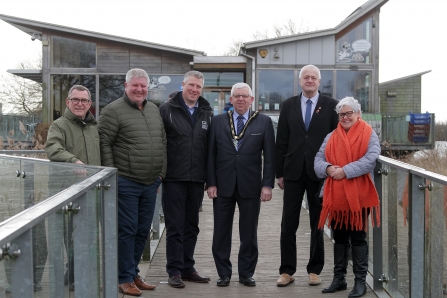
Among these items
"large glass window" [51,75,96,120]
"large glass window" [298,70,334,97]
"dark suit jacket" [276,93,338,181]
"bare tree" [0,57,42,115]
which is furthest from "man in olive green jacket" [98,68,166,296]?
"bare tree" [0,57,42,115]

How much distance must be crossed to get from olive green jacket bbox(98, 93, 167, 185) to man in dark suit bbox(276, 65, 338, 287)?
1.13 meters

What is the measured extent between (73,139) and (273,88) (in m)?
16.1

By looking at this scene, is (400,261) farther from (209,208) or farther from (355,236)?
(209,208)

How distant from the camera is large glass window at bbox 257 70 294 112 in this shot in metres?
20.8

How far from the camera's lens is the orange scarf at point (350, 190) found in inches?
209

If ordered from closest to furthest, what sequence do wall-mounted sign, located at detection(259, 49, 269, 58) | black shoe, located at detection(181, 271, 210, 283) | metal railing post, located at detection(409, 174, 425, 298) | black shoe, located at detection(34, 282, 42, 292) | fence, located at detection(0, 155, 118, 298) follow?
1. fence, located at detection(0, 155, 118, 298)
2. black shoe, located at detection(34, 282, 42, 292)
3. metal railing post, located at detection(409, 174, 425, 298)
4. black shoe, located at detection(181, 271, 210, 283)
5. wall-mounted sign, located at detection(259, 49, 269, 58)

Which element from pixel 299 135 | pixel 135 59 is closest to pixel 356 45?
pixel 135 59

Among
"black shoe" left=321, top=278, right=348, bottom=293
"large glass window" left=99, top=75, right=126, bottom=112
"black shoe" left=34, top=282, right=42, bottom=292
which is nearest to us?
"black shoe" left=34, top=282, right=42, bottom=292

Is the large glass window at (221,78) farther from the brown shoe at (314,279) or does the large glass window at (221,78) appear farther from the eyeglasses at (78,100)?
the eyeglasses at (78,100)

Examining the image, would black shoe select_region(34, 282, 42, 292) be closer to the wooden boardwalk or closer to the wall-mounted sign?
the wooden boardwalk

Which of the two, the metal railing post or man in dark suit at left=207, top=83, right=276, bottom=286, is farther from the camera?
man in dark suit at left=207, top=83, right=276, bottom=286

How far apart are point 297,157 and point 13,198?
265 cm

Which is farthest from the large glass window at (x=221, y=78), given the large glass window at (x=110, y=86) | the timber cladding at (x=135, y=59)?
the large glass window at (x=110, y=86)

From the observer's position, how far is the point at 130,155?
556 centimetres
